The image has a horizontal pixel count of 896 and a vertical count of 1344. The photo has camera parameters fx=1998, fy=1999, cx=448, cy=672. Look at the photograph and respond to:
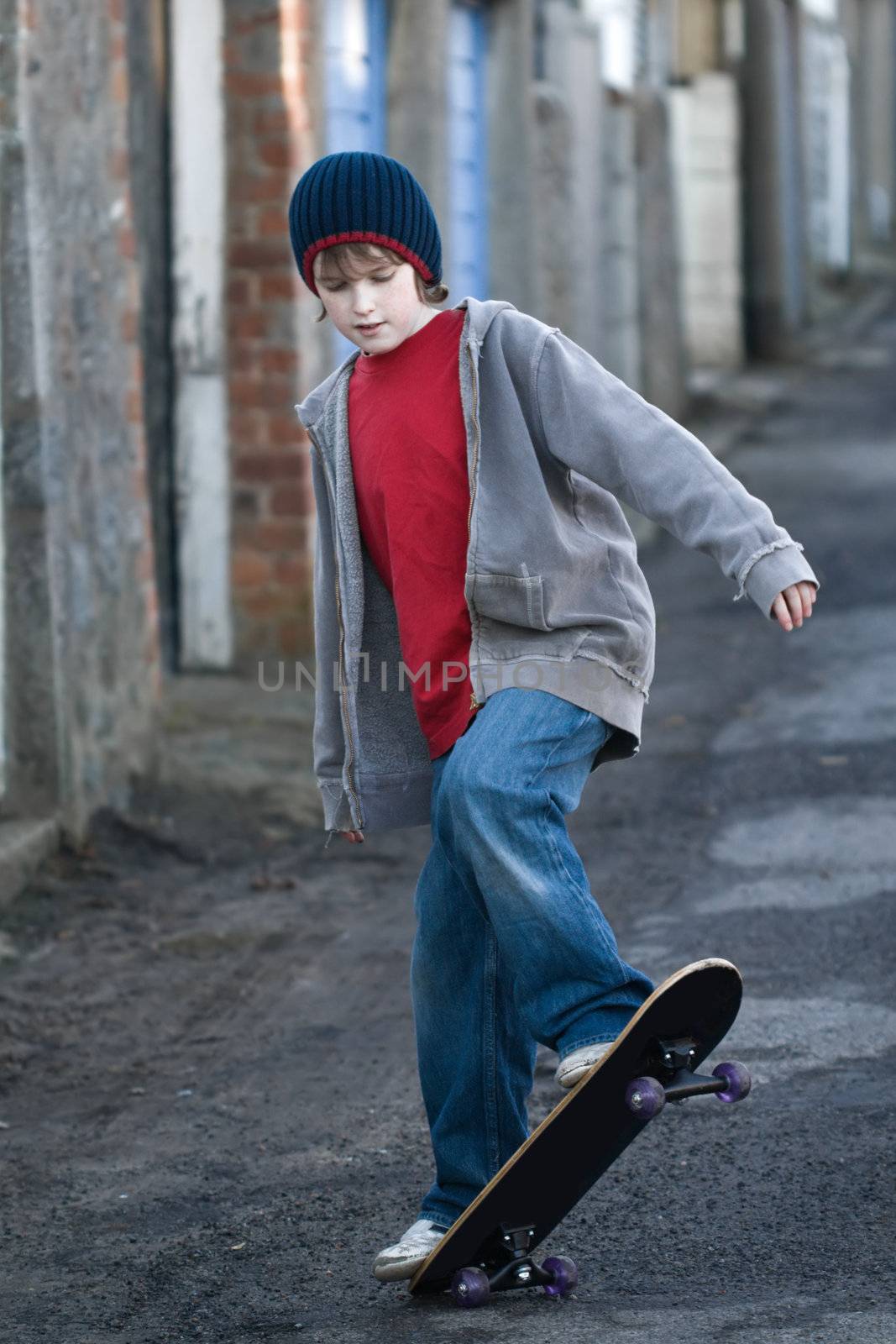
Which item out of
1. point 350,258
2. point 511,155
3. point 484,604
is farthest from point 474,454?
point 511,155

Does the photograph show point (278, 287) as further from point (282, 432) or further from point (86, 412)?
point (86, 412)

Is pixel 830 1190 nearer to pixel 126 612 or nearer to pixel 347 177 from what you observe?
pixel 347 177

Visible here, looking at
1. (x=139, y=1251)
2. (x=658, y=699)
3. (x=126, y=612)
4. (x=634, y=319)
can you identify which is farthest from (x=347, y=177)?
(x=634, y=319)

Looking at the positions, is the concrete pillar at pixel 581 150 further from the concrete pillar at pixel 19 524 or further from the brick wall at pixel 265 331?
the concrete pillar at pixel 19 524

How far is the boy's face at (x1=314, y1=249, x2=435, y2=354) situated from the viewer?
313 cm

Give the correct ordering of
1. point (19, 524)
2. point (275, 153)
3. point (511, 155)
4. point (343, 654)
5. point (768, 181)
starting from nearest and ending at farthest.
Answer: point (343, 654) < point (19, 524) < point (275, 153) < point (511, 155) < point (768, 181)

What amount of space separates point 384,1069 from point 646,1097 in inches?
60.5

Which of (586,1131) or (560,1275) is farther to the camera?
(560,1275)

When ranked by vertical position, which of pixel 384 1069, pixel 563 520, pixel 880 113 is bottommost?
pixel 384 1069

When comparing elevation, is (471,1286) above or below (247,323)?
below

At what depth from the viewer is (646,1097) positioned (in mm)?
2877

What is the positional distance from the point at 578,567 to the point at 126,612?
3504 mm

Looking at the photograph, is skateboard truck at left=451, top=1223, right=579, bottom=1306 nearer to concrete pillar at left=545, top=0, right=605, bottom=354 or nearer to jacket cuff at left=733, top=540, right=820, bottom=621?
jacket cuff at left=733, top=540, right=820, bottom=621

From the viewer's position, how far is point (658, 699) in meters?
7.97
